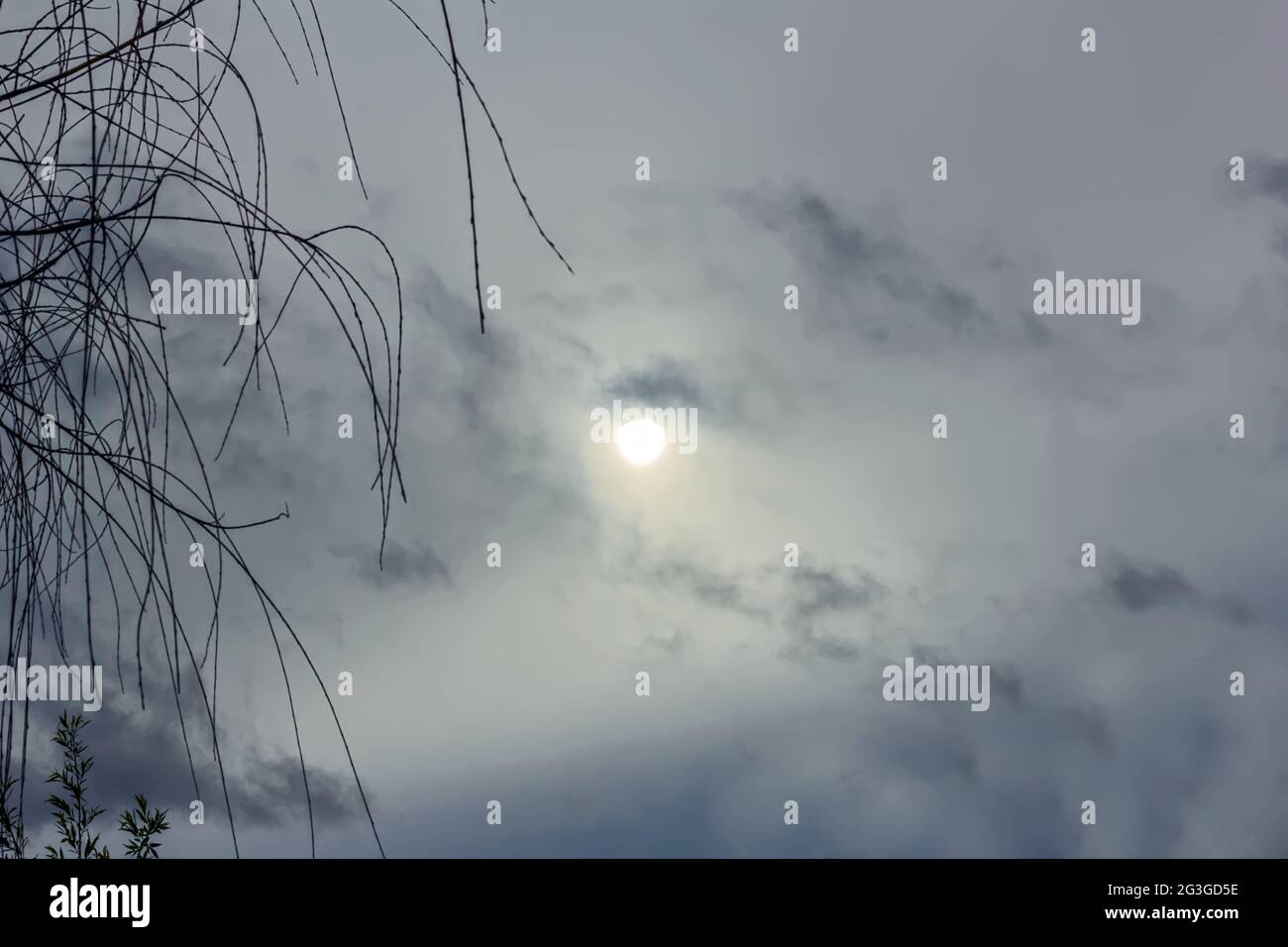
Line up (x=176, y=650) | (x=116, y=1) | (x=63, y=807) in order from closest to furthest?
(x=176, y=650)
(x=116, y=1)
(x=63, y=807)

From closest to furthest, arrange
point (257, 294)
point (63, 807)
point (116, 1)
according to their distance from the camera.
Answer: point (257, 294), point (116, 1), point (63, 807)

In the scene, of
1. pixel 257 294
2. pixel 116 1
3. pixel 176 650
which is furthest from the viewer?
pixel 116 1

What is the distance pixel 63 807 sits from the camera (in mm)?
2244
